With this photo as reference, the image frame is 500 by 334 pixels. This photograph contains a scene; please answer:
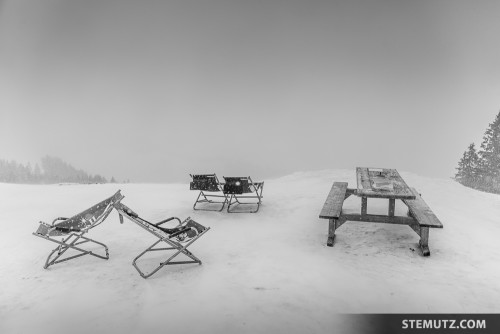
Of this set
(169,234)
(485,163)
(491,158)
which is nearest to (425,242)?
(169,234)

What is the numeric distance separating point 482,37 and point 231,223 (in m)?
23.0

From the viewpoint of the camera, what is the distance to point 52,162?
79.9 m

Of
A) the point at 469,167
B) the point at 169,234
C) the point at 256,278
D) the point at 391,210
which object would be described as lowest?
the point at 469,167

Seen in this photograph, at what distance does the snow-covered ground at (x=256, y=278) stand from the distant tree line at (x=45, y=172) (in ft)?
140

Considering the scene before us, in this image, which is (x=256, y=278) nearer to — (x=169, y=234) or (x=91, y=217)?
(x=169, y=234)

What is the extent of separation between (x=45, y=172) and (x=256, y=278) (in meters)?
83.5

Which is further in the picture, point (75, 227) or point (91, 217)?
point (91, 217)

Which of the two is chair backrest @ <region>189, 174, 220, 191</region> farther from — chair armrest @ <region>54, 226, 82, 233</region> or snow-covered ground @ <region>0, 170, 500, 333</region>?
chair armrest @ <region>54, 226, 82, 233</region>

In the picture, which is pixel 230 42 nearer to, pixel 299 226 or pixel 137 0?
pixel 137 0

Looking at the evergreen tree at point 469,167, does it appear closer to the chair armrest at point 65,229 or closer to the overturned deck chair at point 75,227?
the overturned deck chair at point 75,227

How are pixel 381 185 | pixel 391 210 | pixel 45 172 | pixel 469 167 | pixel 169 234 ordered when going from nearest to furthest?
pixel 169 234 → pixel 381 185 → pixel 391 210 → pixel 469 167 → pixel 45 172

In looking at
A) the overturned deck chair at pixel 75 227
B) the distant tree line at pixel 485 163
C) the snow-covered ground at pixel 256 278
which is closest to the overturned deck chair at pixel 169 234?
the snow-covered ground at pixel 256 278

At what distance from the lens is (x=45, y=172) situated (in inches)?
2985

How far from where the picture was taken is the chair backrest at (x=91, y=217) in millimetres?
4562
